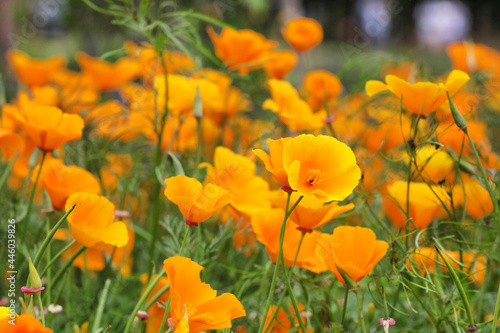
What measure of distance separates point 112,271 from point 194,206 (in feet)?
1.28

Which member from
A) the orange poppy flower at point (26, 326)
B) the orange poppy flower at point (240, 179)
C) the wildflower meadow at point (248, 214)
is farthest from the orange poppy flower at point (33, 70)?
the orange poppy flower at point (26, 326)

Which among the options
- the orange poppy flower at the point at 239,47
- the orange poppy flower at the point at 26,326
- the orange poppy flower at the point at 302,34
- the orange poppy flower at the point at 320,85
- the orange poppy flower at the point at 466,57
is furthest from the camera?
the orange poppy flower at the point at 466,57

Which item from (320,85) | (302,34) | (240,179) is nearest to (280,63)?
(320,85)

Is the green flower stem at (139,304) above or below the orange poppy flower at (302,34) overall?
below

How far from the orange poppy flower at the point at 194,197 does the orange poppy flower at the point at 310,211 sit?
0.08 meters

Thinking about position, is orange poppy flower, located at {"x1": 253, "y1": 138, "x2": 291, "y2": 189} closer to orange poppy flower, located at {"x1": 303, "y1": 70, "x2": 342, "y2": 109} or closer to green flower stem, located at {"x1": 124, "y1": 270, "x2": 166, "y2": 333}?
green flower stem, located at {"x1": 124, "y1": 270, "x2": 166, "y2": 333}

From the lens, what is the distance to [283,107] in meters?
0.97

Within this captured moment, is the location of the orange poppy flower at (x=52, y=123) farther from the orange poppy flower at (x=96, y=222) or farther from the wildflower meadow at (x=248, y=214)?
the orange poppy flower at (x=96, y=222)

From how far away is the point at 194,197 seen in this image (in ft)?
1.86

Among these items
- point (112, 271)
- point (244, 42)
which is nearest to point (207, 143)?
point (244, 42)

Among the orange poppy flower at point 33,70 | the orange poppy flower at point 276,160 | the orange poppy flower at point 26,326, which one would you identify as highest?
the orange poppy flower at point 276,160

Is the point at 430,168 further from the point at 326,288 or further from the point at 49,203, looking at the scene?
the point at 49,203

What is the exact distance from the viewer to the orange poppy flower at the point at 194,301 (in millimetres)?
510

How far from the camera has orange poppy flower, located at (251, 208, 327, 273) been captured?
2.09 ft
